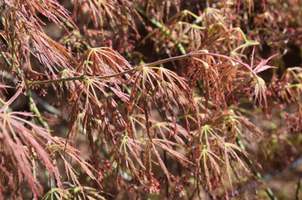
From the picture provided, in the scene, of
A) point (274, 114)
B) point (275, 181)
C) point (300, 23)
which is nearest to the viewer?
point (300, 23)

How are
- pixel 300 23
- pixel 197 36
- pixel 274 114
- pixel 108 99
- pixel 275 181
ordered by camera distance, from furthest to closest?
pixel 275 181
pixel 274 114
pixel 300 23
pixel 197 36
pixel 108 99

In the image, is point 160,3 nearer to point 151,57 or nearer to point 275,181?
point 151,57

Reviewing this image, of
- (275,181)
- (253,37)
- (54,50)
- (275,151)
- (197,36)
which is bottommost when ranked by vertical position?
(275,181)

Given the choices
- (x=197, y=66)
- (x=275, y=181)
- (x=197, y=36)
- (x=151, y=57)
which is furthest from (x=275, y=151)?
(x=197, y=66)

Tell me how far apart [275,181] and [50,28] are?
249cm

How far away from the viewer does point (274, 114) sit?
251cm

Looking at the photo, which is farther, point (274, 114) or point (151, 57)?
point (274, 114)

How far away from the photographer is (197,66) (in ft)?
3.04

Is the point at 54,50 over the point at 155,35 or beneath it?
over

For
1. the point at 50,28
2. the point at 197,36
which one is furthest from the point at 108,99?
the point at 50,28

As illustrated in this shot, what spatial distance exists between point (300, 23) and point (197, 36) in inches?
50.1

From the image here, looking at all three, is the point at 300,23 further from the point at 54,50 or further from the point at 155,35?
the point at 54,50

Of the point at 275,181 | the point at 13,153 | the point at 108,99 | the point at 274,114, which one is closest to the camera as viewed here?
the point at 13,153

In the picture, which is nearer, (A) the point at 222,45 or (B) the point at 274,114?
(A) the point at 222,45
